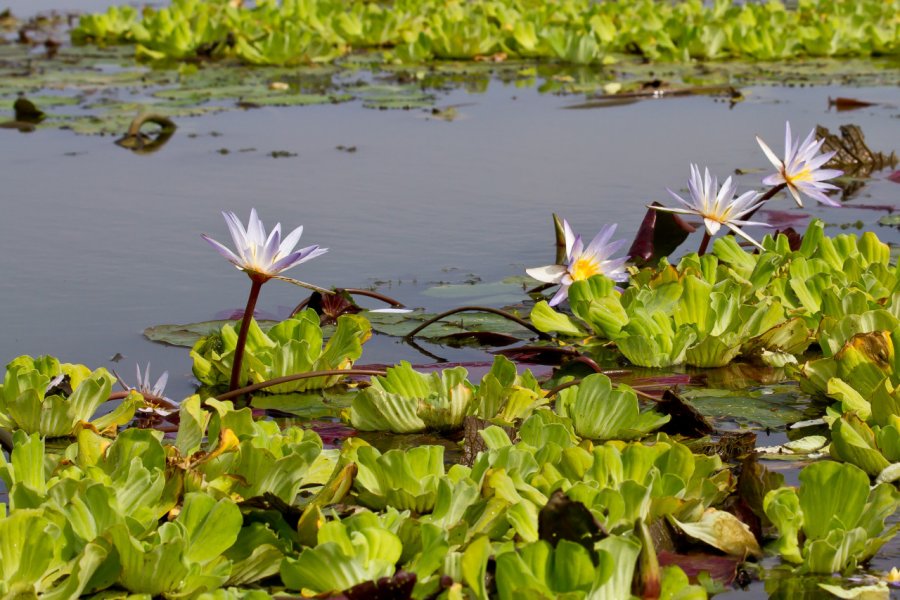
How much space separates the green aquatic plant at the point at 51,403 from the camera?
2068mm

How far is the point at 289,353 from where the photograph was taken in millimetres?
2320

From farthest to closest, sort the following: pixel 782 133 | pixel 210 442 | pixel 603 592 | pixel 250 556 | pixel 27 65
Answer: pixel 27 65 < pixel 782 133 < pixel 210 442 < pixel 250 556 < pixel 603 592

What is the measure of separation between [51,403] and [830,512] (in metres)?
1.19

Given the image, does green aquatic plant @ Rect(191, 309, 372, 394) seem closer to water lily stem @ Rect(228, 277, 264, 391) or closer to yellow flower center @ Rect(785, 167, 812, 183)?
water lily stem @ Rect(228, 277, 264, 391)

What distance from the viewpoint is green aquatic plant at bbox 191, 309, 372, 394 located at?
2.33m

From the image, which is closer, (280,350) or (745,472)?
(745,472)

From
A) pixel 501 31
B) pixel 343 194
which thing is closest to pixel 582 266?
pixel 343 194

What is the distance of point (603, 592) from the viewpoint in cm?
144

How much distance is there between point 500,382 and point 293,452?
0.48 meters

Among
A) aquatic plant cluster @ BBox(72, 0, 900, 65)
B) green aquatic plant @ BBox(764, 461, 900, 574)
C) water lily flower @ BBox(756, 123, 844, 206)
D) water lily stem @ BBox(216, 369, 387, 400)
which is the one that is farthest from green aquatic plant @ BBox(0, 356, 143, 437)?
aquatic plant cluster @ BBox(72, 0, 900, 65)

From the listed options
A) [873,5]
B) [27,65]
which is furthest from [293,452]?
[873,5]

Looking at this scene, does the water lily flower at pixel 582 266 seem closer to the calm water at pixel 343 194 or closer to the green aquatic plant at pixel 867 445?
the calm water at pixel 343 194

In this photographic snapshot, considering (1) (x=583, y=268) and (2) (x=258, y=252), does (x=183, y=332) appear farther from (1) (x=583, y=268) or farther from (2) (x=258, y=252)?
(1) (x=583, y=268)

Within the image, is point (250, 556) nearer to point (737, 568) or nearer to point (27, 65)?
point (737, 568)
